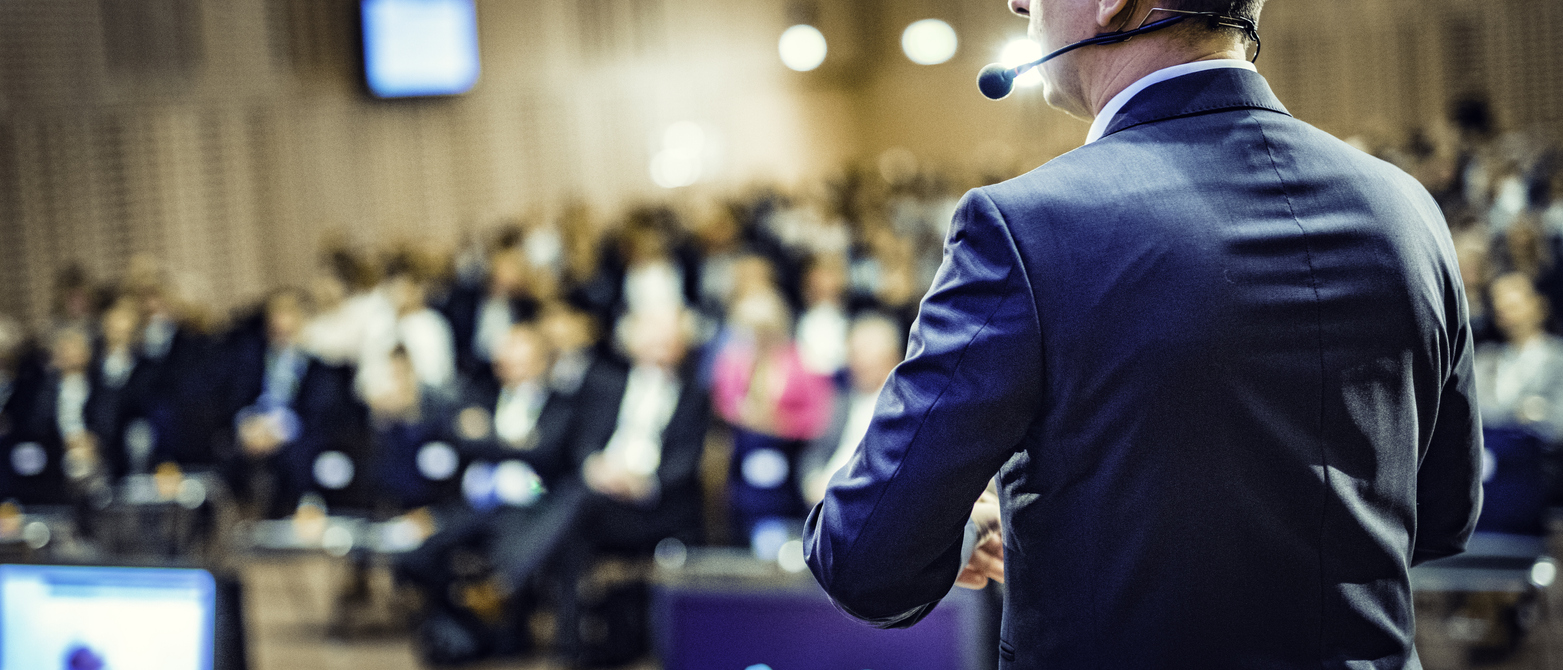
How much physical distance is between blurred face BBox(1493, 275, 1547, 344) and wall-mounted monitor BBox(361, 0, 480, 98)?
29.9ft

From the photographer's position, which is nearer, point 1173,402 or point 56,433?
point 1173,402

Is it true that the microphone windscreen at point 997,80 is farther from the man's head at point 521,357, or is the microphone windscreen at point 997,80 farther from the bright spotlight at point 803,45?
the bright spotlight at point 803,45

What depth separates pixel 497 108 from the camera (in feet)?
42.2

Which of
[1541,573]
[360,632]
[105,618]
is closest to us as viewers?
[105,618]

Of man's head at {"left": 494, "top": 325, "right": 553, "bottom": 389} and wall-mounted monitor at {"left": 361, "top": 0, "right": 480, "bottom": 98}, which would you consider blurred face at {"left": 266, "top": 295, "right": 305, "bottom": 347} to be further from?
wall-mounted monitor at {"left": 361, "top": 0, "right": 480, "bottom": 98}

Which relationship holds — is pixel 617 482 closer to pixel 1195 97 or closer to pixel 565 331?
pixel 565 331

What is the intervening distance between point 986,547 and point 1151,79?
0.47 metres

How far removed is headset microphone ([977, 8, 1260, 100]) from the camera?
1.10 m

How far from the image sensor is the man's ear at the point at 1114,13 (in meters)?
1.09

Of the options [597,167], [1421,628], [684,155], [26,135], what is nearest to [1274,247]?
[1421,628]

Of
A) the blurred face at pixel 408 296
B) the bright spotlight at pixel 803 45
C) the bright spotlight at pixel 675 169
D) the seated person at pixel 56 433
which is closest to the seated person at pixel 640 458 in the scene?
the blurred face at pixel 408 296

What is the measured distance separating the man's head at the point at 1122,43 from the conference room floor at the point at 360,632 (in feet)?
13.0

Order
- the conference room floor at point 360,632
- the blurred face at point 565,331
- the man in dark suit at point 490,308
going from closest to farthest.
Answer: the conference room floor at point 360,632 → the blurred face at point 565,331 → the man in dark suit at point 490,308

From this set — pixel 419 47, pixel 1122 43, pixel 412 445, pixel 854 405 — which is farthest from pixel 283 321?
pixel 1122 43
